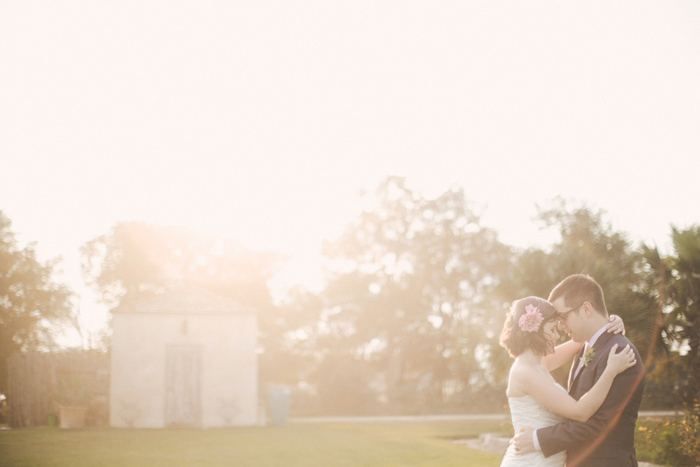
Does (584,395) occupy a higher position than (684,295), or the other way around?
(684,295)

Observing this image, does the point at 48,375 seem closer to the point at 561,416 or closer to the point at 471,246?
the point at 561,416

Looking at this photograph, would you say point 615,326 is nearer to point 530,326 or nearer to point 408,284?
point 530,326

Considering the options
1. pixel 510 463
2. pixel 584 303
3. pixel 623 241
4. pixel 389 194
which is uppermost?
pixel 389 194

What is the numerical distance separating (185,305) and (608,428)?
22893 mm

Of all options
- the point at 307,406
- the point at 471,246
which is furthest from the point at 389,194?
the point at 307,406

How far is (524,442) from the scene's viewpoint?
4.25m

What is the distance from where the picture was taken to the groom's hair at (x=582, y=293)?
4.23 metres

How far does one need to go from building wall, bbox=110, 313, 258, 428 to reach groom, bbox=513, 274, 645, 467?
21.7 m

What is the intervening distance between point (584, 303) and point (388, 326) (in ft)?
128

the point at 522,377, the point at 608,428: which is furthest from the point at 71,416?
the point at 608,428

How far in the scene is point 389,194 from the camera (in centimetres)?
4534

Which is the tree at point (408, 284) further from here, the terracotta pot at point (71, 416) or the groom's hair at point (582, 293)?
the groom's hair at point (582, 293)

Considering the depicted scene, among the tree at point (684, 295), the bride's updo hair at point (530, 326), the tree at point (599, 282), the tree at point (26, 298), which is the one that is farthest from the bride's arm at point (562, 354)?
the tree at point (26, 298)

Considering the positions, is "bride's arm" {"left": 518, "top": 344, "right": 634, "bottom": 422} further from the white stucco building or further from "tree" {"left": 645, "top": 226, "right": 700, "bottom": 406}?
the white stucco building
